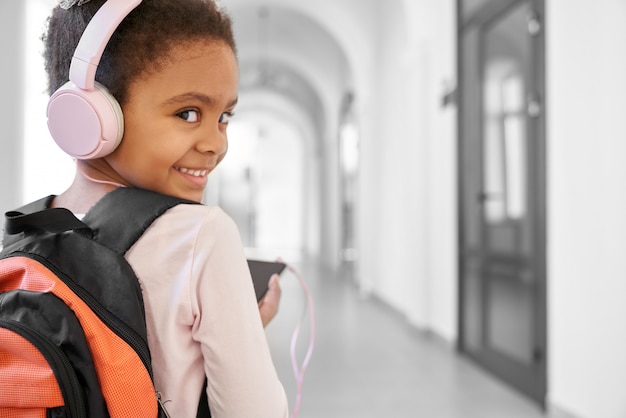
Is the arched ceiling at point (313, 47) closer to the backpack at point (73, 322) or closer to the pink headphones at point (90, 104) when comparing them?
the pink headphones at point (90, 104)

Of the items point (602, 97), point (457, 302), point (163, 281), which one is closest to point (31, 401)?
point (163, 281)

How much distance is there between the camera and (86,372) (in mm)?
599

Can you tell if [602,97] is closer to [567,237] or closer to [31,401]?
[567,237]

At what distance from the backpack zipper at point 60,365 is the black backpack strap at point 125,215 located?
4.5 inches

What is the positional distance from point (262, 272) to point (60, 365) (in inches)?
14.5

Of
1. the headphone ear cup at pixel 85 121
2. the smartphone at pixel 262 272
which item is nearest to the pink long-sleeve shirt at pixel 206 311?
the headphone ear cup at pixel 85 121

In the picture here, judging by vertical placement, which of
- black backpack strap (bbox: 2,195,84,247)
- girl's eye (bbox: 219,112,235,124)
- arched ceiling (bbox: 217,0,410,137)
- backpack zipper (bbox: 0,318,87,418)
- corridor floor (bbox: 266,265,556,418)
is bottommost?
corridor floor (bbox: 266,265,556,418)

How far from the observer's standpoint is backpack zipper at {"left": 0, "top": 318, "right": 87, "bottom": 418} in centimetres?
59

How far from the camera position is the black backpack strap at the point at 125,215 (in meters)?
0.65

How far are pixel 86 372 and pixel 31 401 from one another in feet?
0.20

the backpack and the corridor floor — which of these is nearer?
the backpack

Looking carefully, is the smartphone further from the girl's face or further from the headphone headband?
the headphone headband

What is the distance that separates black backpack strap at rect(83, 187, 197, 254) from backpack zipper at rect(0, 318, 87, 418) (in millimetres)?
115

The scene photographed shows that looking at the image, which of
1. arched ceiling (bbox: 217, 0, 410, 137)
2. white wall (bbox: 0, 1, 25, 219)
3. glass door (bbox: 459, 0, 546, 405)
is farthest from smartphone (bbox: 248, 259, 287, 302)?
arched ceiling (bbox: 217, 0, 410, 137)
